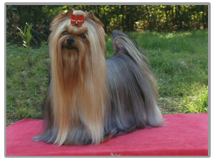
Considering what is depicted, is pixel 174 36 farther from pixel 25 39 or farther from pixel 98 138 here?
pixel 98 138

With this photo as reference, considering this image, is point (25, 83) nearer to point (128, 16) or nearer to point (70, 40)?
point (128, 16)

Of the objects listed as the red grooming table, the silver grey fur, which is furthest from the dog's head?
the red grooming table

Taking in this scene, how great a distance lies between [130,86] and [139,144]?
0.67 meters

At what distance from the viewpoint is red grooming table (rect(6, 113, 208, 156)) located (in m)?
2.48

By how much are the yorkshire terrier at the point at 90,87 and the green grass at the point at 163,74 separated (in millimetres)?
1126

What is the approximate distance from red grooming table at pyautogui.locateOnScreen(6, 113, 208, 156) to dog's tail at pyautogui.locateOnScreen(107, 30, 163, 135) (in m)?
0.15

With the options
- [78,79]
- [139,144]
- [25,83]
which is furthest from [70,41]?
[25,83]

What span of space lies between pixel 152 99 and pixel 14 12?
2841mm

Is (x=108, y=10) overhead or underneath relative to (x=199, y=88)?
overhead

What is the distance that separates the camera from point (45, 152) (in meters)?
2.52

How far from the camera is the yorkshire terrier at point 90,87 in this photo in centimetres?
245

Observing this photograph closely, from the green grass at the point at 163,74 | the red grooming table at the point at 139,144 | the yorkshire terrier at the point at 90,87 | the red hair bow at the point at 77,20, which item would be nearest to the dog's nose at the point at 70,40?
the yorkshire terrier at the point at 90,87

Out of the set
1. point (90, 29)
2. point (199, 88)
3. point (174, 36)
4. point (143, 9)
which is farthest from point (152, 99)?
point (174, 36)

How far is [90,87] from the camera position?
103 inches
